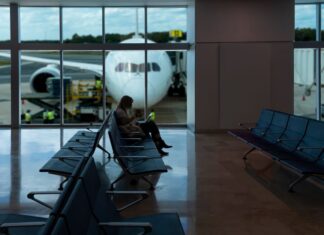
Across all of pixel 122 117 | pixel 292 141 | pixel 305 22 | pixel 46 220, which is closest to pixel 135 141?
pixel 122 117

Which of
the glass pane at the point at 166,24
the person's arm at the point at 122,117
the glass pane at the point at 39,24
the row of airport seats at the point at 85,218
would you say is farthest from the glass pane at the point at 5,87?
the row of airport seats at the point at 85,218

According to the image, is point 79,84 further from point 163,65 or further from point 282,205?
point 282,205

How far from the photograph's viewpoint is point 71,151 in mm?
6637

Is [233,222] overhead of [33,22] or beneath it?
beneath

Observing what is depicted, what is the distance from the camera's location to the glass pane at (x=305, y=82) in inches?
580

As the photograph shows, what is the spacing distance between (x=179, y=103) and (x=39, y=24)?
16.4 ft

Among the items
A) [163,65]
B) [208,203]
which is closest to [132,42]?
[163,65]

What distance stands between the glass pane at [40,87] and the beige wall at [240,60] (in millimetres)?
4933

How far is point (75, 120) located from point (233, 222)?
37.0 feet

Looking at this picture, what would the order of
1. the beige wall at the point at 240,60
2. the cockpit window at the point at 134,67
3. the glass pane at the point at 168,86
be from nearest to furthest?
the beige wall at the point at 240,60, the cockpit window at the point at 134,67, the glass pane at the point at 168,86

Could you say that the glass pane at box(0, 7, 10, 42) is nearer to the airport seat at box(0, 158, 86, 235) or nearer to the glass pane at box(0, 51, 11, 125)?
the glass pane at box(0, 51, 11, 125)

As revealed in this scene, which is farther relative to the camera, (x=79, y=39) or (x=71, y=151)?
(x=79, y=39)

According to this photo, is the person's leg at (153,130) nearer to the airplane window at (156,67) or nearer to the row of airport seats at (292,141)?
the row of airport seats at (292,141)

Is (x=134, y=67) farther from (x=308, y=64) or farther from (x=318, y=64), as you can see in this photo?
(x=318, y=64)
